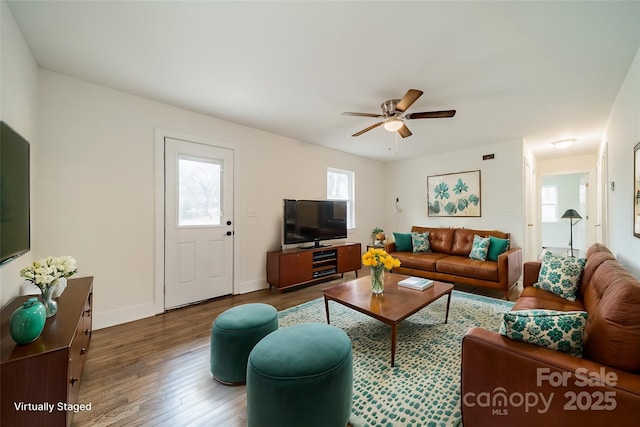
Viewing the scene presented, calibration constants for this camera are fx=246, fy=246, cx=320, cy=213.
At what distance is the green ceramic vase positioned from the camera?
3.88ft

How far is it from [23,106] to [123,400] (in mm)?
2301

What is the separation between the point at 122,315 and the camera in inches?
106

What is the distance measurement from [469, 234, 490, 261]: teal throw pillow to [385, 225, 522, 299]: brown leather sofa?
0.09 m

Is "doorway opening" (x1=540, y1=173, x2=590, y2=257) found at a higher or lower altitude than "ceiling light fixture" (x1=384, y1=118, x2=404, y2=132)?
lower

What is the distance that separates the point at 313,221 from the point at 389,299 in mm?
2209

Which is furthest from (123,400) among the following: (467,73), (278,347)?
(467,73)

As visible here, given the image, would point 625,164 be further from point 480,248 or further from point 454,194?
point 454,194

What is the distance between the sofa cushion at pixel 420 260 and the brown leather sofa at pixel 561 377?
267cm

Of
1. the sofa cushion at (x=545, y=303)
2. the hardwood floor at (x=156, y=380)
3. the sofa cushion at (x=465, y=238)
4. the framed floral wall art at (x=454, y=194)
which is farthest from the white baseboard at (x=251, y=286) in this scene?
the framed floral wall art at (x=454, y=194)

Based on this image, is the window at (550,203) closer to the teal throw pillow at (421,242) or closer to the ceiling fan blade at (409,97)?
the teal throw pillow at (421,242)

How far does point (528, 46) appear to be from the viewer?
1.93 meters

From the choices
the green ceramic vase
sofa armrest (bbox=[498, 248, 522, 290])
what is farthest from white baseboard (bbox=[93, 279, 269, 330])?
sofa armrest (bbox=[498, 248, 522, 290])

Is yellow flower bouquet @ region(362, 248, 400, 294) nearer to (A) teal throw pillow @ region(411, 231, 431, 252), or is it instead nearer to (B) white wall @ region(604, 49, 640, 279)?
(B) white wall @ region(604, 49, 640, 279)

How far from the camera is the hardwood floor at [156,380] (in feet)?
4.82
